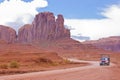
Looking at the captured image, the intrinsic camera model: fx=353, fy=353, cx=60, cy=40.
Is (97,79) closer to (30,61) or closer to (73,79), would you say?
(73,79)

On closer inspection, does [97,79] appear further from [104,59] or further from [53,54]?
[53,54]

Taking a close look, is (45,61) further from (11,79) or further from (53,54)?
(11,79)

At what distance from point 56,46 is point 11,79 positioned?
168m

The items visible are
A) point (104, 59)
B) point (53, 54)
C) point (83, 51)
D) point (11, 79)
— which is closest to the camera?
point (11, 79)

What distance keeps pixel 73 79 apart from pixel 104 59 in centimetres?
3798

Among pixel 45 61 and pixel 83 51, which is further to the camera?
pixel 83 51

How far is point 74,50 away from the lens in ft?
634

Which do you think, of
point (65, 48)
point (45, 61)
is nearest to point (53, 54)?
point (45, 61)

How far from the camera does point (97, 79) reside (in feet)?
95.9

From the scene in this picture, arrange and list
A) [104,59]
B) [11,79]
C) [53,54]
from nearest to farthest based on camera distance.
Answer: [11,79] → [104,59] → [53,54]

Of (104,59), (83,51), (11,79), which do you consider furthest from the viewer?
(83,51)

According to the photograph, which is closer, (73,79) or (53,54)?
(73,79)

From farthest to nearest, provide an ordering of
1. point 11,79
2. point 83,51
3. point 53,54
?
point 83,51 < point 53,54 < point 11,79

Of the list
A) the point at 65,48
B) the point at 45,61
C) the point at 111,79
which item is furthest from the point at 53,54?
the point at 65,48
